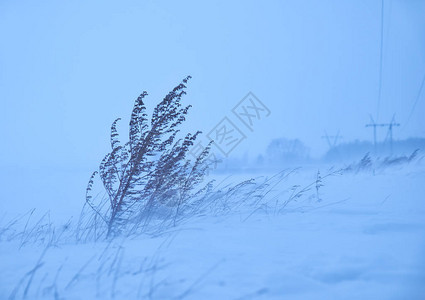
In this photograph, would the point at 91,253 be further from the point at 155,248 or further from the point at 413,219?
the point at 413,219

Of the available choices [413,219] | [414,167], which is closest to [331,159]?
[414,167]

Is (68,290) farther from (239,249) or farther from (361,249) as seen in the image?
(361,249)

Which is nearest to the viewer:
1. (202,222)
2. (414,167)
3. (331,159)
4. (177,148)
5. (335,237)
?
(335,237)

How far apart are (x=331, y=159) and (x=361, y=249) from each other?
39.1 feet

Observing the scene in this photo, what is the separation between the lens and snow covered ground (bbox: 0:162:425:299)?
1607 millimetres

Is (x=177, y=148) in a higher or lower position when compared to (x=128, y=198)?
higher

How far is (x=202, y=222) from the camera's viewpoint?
324cm

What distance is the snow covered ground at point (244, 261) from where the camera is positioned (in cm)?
161

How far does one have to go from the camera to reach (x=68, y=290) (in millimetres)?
1730

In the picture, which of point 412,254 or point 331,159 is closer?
point 412,254

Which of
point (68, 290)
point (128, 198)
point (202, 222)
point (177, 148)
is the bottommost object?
point (68, 290)

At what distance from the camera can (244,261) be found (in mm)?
1975

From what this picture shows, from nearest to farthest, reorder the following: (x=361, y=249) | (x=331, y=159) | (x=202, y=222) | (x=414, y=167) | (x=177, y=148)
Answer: (x=361, y=249)
(x=202, y=222)
(x=177, y=148)
(x=414, y=167)
(x=331, y=159)

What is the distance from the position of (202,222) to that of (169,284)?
1.53m
